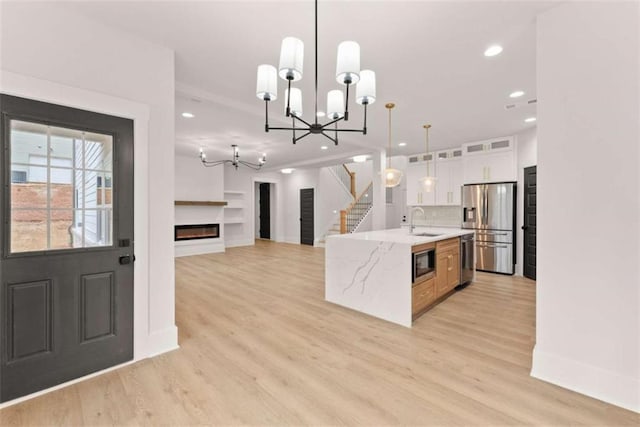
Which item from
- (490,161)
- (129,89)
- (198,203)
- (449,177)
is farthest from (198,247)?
(490,161)

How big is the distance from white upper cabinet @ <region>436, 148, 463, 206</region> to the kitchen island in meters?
2.84

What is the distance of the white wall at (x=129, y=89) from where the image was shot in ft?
6.38

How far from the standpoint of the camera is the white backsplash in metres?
6.94

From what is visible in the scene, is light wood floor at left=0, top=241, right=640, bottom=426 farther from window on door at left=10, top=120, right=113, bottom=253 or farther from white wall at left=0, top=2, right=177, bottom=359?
window on door at left=10, top=120, right=113, bottom=253

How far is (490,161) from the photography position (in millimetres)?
5922

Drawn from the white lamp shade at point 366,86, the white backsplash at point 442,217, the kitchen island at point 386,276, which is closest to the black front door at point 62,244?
the white lamp shade at point 366,86

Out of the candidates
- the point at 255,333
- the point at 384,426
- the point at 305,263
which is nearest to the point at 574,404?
the point at 384,426

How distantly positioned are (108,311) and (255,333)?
135 cm

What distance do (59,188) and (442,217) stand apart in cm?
725

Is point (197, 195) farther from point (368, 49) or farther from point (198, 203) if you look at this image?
point (368, 49)

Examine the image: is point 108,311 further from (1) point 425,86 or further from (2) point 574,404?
(1) point 425,86

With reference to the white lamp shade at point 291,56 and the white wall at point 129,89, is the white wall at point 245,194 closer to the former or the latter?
the white wall at point 129,89

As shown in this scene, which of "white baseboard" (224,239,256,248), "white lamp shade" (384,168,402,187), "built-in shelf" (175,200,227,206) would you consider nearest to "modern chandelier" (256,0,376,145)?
"white lamp shade" (384,168,402,187)

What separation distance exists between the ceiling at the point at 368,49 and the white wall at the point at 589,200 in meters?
0.48
